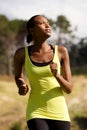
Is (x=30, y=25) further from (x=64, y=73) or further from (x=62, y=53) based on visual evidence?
(x=64, y=73)

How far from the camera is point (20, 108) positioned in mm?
20297

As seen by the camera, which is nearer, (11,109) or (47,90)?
(47,90)

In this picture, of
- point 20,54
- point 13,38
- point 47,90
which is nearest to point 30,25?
point 20,54

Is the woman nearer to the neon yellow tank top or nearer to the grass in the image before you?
the neon yellow tank top

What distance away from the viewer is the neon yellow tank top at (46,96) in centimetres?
398

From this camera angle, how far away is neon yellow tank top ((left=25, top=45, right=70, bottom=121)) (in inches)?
157

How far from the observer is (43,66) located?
4.03m

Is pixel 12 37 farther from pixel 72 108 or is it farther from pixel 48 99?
pixel 48 99

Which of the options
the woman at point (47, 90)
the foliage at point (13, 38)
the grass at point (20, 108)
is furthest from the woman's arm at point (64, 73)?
the foliage at point (13, 38)

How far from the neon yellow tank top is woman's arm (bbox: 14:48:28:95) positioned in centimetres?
14

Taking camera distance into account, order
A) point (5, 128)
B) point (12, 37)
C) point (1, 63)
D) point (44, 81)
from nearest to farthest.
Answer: point (44, 81) < point (5, 128) < point (12, 37) < point (1, 63)

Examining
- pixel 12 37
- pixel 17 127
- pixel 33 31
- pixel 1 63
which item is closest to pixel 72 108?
pixel 17 127

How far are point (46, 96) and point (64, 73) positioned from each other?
256mm

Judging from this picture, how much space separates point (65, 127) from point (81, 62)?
4394 centimetres
